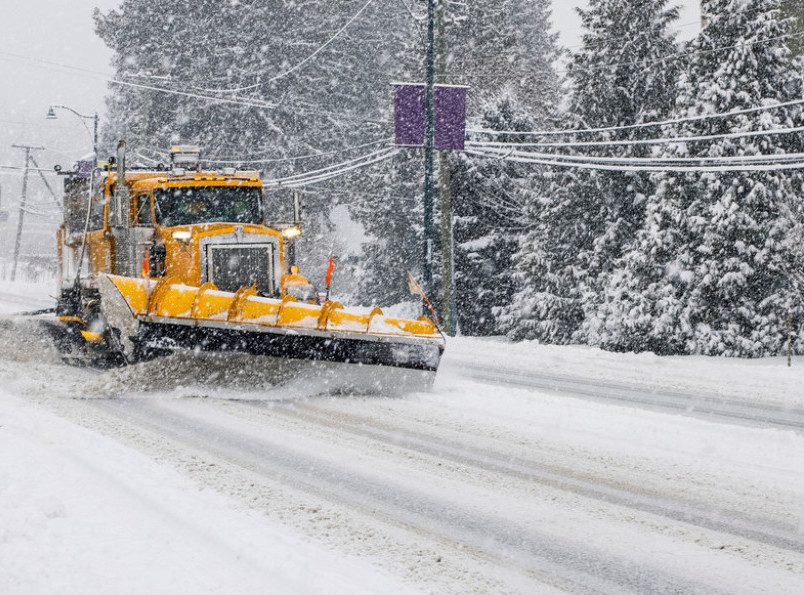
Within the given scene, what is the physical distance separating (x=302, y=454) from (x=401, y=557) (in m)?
2.58

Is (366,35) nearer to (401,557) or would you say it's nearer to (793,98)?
(793,98)

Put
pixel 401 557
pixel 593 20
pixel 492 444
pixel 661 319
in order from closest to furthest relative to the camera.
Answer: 1. pixel 401 557
2. pixel 492 444
3. pixel 661 319
4. pixel 593 20

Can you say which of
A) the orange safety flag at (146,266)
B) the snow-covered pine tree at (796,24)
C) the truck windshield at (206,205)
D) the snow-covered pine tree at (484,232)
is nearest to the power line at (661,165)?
the snow-covered pine tree at (484,232)

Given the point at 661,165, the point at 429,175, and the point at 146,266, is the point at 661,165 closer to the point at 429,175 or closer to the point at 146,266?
the point at 429,175

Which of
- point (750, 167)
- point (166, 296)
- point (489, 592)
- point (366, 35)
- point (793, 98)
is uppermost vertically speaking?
point (366, 35)

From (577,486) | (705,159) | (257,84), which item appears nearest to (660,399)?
(577,486)

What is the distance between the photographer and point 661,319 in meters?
22.2

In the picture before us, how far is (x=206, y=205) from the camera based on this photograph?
1212 centimetres

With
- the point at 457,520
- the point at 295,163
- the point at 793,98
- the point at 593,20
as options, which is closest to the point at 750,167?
the point at 793,98

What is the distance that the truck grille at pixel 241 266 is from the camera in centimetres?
1152

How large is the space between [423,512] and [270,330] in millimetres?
4439

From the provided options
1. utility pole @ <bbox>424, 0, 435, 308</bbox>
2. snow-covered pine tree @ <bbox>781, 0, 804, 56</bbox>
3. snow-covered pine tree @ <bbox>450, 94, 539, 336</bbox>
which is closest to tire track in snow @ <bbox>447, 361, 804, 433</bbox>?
utility pole @ <bbox>424, 0, 435, 308</bbox>

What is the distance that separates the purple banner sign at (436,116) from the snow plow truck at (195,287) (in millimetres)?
10958

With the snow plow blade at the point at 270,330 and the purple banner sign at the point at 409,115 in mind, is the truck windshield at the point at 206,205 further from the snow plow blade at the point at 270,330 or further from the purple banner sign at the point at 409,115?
the purple banner sign at the point at 409,115
